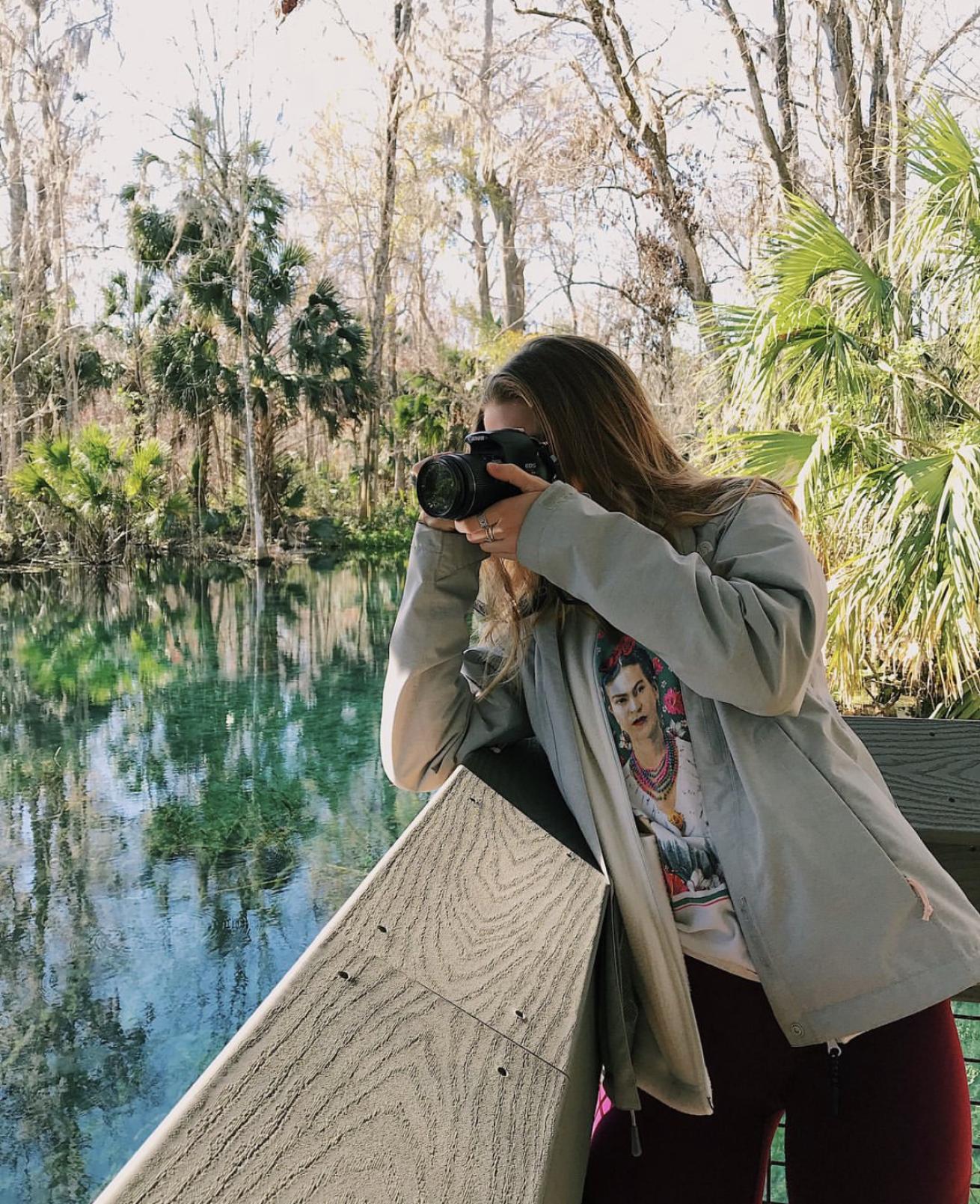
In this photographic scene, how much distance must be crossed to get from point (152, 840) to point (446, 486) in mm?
5816

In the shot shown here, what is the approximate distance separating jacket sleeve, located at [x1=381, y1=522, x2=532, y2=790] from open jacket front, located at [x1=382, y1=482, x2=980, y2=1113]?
0.25ft

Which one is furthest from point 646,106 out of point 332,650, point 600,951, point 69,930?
point 600,951

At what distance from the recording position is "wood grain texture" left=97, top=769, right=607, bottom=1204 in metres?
0.29

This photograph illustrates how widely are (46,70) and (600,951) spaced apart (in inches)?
797

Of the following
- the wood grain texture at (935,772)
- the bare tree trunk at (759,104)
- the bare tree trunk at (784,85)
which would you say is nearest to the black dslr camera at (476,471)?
the wood grain texture at (935,772)

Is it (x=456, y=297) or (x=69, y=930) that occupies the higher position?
(x=456, y=297)

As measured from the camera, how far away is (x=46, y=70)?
17.5 metres

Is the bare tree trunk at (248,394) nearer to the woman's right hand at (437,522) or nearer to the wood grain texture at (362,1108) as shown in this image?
the woman's right hand at (437,522)

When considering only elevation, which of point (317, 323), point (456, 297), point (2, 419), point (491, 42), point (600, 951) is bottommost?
point (600, 951)

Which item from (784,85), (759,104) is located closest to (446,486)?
(759,104)

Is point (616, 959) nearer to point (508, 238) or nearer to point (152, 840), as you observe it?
point (152, 840)

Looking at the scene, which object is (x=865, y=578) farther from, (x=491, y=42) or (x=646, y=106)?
(x=491, y=42)

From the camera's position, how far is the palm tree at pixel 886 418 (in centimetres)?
310

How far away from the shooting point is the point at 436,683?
2.87 ft
